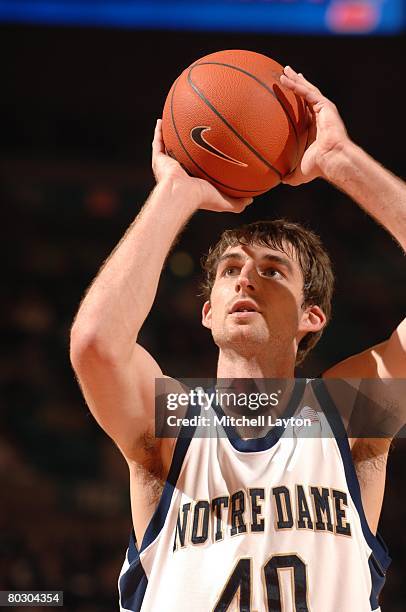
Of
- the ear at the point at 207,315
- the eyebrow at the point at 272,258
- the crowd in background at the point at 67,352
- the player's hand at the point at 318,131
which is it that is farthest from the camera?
the crowd in background at the point at 67,352

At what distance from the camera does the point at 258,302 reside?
292cm

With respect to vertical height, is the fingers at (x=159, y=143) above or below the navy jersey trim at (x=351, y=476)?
above

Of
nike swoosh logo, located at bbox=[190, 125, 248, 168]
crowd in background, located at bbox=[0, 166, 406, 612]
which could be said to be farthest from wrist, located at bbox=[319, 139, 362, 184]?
crowd in background, located at bbox=[0, 166, 406, 612]

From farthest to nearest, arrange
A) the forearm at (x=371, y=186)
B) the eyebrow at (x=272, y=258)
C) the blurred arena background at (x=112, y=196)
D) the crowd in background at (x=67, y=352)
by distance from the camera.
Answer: the blurred arena background at (x=112, y=196) < the crowd in background at (x=67, y=352) < the eyebrow at (x=272, y=258) < the forearm at (x=371, y=186)

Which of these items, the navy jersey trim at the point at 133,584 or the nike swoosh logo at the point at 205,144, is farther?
the nike swoosh logo at the point at 205,144

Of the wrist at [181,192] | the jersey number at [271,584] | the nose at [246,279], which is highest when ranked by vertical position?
the wrist at [181,192]

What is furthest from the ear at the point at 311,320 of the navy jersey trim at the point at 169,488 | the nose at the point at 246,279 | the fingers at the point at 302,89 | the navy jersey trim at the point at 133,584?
the navy jersey trim at the point at 133,584

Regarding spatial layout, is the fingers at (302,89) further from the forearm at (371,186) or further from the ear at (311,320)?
the ear at (311,320)

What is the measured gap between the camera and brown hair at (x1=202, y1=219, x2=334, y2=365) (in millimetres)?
3131

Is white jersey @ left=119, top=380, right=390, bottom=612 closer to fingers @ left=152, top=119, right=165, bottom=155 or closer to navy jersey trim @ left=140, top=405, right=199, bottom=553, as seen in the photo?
navy jersey trim @ left=140, top=405, right=199, bottom=553

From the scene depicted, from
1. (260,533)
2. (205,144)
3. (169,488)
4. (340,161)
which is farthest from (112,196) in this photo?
(260,533)

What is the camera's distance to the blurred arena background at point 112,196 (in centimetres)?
798

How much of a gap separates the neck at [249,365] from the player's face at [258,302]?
1.5 inches

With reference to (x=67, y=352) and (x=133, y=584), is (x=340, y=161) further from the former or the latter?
(x=67, y=352)
